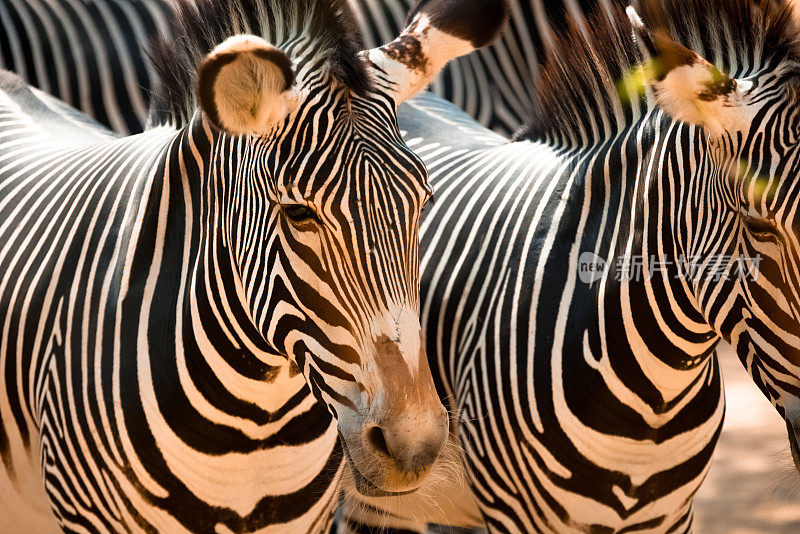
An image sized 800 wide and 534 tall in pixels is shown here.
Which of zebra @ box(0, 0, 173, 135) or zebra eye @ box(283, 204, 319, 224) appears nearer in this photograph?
zebra eye @ box(283, 204, 319, 224)

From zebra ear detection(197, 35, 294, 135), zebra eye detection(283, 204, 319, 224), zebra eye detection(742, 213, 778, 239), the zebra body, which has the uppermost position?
zebra ear detection(197, 35, 294, 135)

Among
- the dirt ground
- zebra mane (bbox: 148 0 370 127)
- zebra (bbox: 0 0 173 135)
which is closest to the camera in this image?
zebra mane (bbox: 148 0 370 127)

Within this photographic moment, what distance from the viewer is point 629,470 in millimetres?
2898

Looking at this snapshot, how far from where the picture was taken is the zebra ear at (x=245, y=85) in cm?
204

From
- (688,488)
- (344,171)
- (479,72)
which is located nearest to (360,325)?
(344,171)

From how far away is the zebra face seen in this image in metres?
2.05

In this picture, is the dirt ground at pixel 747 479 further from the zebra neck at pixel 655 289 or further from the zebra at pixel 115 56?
the zebra at pixel 115 56

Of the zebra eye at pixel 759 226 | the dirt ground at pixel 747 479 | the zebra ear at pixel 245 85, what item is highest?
the zebra ear at pixel 245 85

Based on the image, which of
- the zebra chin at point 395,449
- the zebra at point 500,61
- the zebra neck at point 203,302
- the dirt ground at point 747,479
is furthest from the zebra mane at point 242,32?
the dirt ground at point 747,479

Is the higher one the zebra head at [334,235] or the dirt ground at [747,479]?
the zebra head at [334,235]

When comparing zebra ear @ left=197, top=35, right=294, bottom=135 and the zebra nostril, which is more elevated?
zebra ear @ left=197, top=35, right=294, bottom=135

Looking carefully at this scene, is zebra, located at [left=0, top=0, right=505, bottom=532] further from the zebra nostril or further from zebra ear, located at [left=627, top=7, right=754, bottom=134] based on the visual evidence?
zebra ear, located at [left=627, top=7, right=754, bottom=134]

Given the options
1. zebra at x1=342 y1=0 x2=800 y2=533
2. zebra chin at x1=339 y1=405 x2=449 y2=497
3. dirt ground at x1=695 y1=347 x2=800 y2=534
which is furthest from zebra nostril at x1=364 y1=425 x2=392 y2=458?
dirt ground at x1=695 y1=347 x2=800 y2=534

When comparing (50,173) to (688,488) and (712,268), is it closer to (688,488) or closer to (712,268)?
(712,268)
